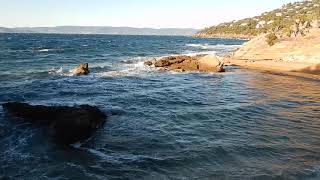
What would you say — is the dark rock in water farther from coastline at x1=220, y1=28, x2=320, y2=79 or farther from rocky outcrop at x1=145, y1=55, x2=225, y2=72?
coastline at x1=220, y1=28, x2=320, y2=79

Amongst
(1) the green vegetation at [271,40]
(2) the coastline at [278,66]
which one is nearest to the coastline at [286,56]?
(2) the coastline at [278,66]

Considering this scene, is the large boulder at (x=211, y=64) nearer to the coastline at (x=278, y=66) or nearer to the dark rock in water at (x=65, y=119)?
the coastline at (x=278, y=66)

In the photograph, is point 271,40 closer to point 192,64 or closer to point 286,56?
point 286,56

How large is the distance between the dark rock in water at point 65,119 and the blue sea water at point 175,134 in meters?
0.54

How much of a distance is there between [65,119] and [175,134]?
5.56m

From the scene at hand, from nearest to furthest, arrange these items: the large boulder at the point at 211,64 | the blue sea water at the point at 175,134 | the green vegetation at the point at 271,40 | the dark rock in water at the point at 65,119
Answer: the blue sea water at the point at 175,134 < the dark rock in water at the point at 65,119 < the large boulder at the point at 211,64 < the green vegetation at the point at 271,40

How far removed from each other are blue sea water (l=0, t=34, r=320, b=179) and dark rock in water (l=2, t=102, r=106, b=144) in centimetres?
54

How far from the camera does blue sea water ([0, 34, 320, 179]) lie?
14.5 m

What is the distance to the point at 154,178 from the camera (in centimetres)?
1370

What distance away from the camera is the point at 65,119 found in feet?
59.1

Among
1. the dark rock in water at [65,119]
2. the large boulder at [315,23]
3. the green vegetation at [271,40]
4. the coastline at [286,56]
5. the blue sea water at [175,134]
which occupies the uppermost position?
the large boulder at [315,23]

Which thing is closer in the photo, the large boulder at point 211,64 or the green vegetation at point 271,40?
the large boulder at point 211,64

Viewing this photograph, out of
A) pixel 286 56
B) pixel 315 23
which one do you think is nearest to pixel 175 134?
pixel 286 56

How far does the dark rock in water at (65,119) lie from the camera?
17453mm
